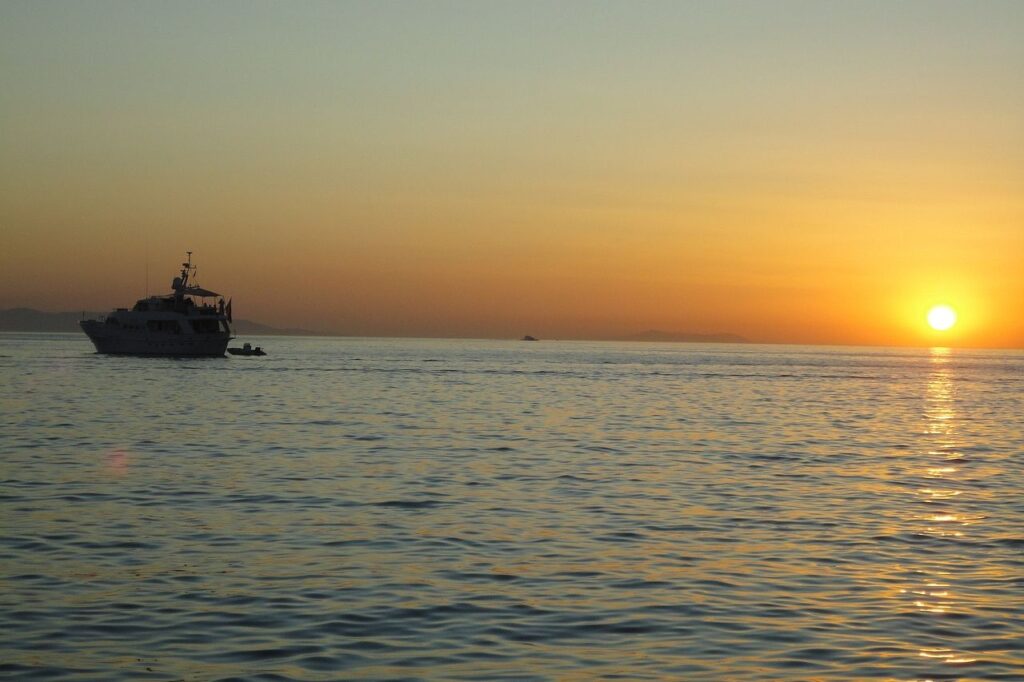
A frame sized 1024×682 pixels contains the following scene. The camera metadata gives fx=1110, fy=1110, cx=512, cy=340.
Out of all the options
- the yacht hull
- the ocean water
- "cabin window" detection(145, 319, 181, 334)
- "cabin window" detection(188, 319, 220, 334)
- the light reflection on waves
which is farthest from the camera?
"cabin window" detection(188, 319, 220, 334)

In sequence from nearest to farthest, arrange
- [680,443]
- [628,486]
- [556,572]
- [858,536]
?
1. [556,572]
2. [858,536]
3. [628,486]
4. [680,443]

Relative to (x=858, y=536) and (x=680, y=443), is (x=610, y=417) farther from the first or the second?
(x=858, y=536)

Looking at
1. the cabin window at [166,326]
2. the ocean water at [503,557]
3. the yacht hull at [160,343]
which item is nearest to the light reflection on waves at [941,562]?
the ocean water at [503,557]

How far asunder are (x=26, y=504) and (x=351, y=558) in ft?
30.1

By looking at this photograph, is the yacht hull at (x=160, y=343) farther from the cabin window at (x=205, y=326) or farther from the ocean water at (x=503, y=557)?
the ocean water at (x=503, y=557)

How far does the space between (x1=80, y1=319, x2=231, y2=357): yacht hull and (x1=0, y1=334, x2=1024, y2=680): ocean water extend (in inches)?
4105

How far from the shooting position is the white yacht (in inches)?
5664

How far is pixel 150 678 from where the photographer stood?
1165 centimetres

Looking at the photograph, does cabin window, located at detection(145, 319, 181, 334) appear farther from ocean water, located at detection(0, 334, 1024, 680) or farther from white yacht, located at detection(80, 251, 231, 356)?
ocean water, located at detection(0, 334, 1024, 680)

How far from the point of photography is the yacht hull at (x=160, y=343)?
14400 cm

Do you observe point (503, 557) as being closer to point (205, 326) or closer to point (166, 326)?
point (166, 326)

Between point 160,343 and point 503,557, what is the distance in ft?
439

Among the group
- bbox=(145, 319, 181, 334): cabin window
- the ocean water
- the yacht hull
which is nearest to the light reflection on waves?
the ocean water

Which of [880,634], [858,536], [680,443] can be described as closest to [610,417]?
[680,443]
